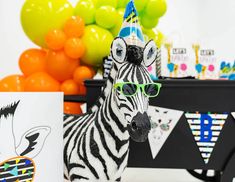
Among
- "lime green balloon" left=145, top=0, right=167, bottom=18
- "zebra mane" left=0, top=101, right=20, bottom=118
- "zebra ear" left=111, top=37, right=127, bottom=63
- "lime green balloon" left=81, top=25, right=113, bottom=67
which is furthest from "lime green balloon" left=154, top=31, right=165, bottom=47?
"zebra mane" left=0, top=101, right=20, bottom=118

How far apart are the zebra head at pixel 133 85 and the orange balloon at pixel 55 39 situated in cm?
40

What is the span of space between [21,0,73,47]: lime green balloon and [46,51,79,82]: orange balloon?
4.1 inches

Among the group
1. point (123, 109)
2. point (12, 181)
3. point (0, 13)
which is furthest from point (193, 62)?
point (0, 13)

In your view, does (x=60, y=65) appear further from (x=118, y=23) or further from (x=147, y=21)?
(x=147, y=21)

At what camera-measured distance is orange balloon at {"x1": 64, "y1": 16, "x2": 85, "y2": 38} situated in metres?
1.04

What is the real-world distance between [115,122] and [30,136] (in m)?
Result: 0.23

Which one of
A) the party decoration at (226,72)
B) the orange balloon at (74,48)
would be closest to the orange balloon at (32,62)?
the orange balloon at (74,48)

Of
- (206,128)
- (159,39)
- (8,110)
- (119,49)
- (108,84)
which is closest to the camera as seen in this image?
(8,110)

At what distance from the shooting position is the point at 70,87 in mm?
1075

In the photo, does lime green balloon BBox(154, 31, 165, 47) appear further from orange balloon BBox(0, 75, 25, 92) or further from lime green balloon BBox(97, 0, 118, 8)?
orange balloon BBox(0, 75, 25, 92)

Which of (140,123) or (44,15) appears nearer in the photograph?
(140,123)

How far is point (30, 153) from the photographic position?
60 cm

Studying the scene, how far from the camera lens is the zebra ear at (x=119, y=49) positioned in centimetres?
66

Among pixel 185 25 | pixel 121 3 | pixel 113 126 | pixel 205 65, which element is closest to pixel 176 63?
pixel 205 65
